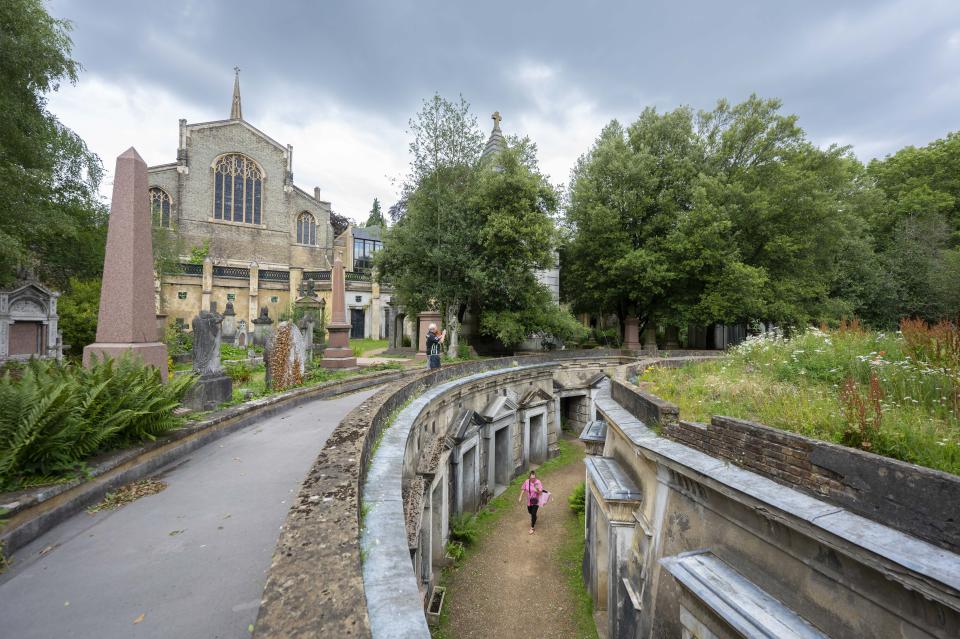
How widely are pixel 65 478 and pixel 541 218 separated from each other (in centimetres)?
1524

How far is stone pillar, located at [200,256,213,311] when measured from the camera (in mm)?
29527

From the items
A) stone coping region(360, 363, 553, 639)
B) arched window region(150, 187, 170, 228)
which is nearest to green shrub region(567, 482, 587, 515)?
stone coping region(360, 363, 553, 639)

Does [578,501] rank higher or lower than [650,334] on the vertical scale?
lower

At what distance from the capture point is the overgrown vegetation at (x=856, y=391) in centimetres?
317

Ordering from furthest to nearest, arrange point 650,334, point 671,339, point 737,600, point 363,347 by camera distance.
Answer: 1. point 671,339
2. point 363,347
3. point 650,334
4. point 737,600

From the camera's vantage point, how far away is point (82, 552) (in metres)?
2.96

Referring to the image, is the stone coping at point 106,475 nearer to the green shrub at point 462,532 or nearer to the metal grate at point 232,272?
the green shrub at point 462,532

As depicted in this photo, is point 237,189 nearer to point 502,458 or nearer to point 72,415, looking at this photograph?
point 502,458

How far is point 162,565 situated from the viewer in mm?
2867

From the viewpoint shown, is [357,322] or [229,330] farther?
[357,322]

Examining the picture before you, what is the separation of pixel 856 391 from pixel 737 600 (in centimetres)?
238

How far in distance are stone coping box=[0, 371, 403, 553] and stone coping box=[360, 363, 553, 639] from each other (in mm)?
2476

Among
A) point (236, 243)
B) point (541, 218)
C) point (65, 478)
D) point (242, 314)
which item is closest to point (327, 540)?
point (65, 478)

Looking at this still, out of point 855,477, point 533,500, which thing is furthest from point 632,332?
point 855,477
